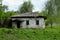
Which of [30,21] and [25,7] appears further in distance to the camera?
[25,7]

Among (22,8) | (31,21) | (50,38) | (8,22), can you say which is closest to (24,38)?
(50,38)

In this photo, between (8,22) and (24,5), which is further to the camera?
(24,5)

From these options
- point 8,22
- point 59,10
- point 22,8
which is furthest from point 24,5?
point 59,10

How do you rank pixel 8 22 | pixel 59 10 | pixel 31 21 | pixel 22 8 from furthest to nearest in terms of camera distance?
pixel 22 8 → pixel 8 22 → pixel 31 21 → pixel 59 10

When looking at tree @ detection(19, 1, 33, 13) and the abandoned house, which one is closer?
the abandoned house

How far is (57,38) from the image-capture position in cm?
2691

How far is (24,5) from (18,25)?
33.5m

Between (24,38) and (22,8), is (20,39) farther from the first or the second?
(22,8)

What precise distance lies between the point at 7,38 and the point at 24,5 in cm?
5569

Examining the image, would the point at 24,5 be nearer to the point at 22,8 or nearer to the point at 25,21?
the point at 22,8

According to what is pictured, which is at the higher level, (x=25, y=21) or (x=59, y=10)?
(x=59, y=10)

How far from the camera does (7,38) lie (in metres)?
23.9

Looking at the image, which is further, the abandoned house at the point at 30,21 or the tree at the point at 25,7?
the tree at the point at 25,7

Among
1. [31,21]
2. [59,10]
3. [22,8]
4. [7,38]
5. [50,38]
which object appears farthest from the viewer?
[22,8]
